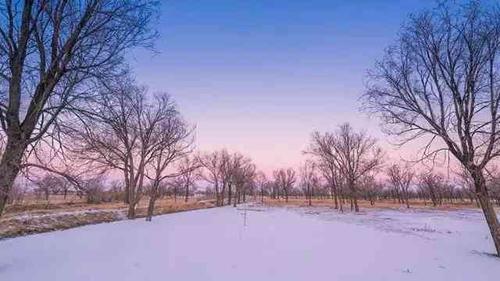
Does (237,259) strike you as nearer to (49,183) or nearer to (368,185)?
(49,183)

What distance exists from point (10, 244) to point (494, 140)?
663 inches

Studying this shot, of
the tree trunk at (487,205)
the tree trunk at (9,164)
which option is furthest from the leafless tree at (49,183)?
the tree trunk at (487,205)

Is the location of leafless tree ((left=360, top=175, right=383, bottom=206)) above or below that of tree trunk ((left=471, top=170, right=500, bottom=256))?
above

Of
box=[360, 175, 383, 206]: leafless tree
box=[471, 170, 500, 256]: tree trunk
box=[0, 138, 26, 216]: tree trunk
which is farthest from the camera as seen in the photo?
box=[360, 175, 383, 206]: leafless tree

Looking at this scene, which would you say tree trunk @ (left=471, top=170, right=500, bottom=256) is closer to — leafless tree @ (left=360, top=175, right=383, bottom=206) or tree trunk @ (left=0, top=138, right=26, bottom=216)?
tree trunk @ (left=0, top=138, right=26, bottom=216)

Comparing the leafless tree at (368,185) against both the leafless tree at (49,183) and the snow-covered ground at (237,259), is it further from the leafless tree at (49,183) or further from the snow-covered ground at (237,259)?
the leafless tree at (49,183)

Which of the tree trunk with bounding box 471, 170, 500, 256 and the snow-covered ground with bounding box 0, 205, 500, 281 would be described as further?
the tree trunk with bounding box 471, 170, 500, 256

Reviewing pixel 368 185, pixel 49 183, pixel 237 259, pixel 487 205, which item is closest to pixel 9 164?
pixel 49 183

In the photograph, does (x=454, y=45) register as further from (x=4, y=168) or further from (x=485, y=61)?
(x=4, y=168)

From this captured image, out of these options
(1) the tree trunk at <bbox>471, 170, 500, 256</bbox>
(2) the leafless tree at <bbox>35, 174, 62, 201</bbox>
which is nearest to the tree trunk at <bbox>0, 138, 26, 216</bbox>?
(2) the leafless tree at <bbox>35, 174, 62, 201</bbox>

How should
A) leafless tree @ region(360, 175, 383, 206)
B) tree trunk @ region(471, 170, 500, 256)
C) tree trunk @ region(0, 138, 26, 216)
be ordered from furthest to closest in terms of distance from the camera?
leafless tree @ region(360, 175, 383, 206) < tree trunk @ region(471, 170, 500, 256) < tree trunk @ region(0, 138, 26, 216)

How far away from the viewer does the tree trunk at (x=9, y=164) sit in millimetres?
7816

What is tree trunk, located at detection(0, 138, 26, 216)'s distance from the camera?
782cm

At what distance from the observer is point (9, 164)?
7.86 metres
